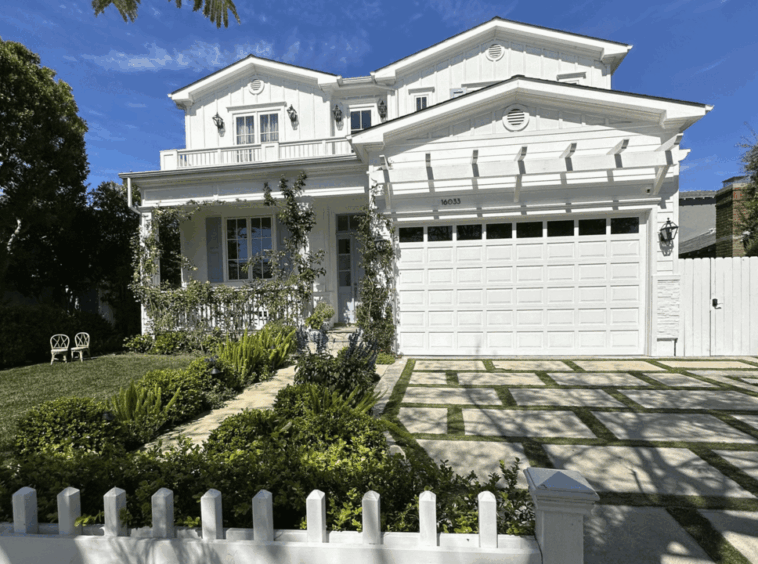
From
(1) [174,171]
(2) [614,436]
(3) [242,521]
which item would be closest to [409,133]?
(1) [174,171]

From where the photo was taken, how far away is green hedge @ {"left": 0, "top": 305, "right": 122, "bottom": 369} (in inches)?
333

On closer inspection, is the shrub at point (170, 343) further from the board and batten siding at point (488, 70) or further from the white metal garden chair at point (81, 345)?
the board and batten siding at point (488, 70)

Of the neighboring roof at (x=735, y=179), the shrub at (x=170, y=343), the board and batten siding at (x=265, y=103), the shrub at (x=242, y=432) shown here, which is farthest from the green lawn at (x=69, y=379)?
the neighboring roof at (x=735, y=179)

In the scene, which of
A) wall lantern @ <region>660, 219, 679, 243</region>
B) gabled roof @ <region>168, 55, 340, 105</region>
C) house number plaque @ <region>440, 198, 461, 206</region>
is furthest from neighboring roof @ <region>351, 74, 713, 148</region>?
gabled roof @ <region>168, 55, 340, 105</region>

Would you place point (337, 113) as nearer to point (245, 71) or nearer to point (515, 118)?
point (245, 71)

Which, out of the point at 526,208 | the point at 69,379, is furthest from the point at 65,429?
the point at 526,208

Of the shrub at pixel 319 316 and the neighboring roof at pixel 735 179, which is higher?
the neighboring roof at pixel 735 179

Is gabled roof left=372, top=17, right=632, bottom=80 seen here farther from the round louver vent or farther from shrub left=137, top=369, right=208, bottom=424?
shrub left=137, top=369, right=208, bottom=424

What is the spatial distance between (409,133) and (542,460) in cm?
709

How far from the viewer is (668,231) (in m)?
7.43

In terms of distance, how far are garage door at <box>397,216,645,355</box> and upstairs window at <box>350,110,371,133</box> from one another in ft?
18.3

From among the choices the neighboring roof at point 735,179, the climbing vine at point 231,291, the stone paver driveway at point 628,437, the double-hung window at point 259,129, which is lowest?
the stone paver driveway at point 628,437

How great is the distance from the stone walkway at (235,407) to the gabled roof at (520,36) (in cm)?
897

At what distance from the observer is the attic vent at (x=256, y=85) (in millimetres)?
12578
